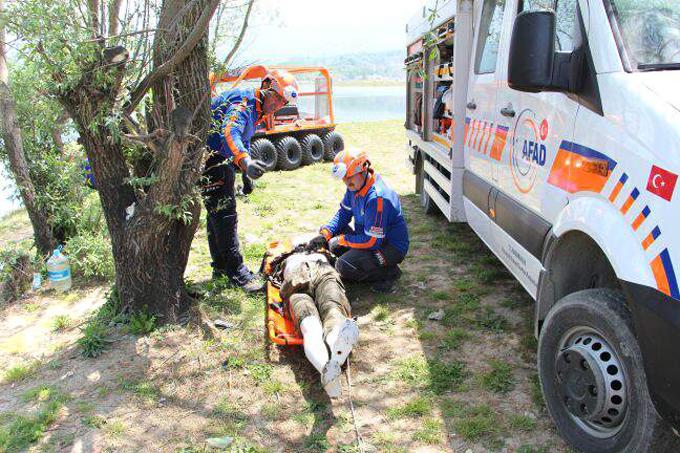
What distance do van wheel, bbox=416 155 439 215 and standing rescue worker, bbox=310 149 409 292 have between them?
249 cm

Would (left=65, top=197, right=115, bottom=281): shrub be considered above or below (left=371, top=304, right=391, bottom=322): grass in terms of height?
above

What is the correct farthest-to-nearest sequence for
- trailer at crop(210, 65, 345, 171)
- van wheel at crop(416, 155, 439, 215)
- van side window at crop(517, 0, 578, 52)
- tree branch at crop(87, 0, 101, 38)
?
trailer at crop(210, 65, 345, 171) < van wheel at crop(416, 155, 439, 215) < tree branch at crop(87, 0, 101, 38) < van side window at crop(517, 0, 578, 52)

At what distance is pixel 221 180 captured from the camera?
15.4 feet

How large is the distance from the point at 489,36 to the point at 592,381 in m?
2.92

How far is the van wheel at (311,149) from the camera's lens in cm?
1112

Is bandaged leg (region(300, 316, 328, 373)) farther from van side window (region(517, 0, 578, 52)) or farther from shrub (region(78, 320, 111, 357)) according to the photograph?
van side window (region(517, 0, 578, 52))

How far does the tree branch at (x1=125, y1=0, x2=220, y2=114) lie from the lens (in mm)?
3225

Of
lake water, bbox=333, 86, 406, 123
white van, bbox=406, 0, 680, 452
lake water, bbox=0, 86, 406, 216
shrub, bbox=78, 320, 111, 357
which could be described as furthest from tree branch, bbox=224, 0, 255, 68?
lake water, bbox=333, 86, 406, 123

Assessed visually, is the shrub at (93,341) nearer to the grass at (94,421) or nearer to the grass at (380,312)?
the grass at (94,421)

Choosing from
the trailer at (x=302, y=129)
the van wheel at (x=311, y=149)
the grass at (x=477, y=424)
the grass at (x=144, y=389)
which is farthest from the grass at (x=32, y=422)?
the van wheel at (x=311, y=149)

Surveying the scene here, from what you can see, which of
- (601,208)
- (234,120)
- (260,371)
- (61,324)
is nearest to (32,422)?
(260,371)

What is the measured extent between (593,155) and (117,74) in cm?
281

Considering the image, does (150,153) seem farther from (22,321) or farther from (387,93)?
(387,93)

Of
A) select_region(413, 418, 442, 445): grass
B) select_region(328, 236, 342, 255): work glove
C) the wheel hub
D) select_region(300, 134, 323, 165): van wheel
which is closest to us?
the wheel hub
